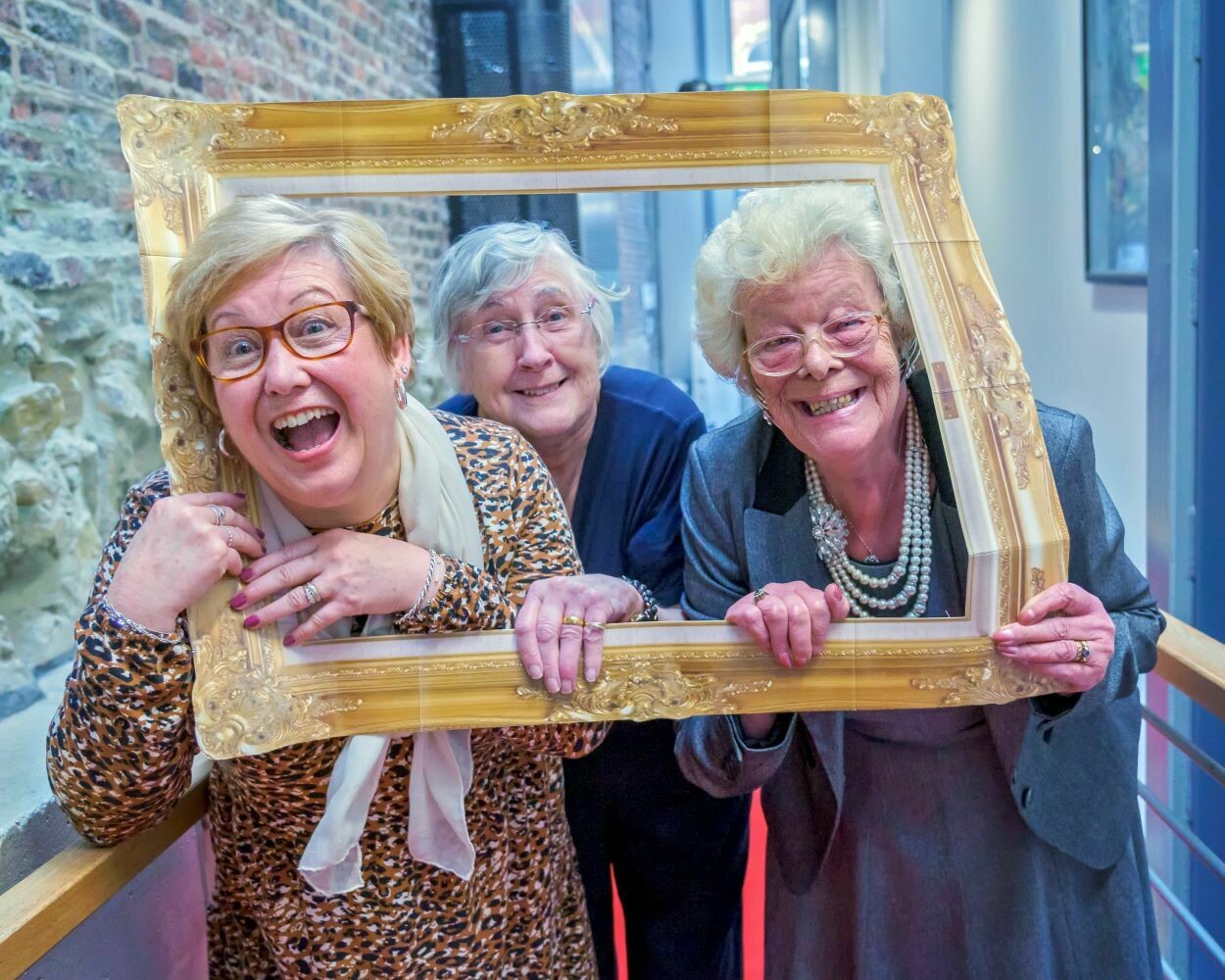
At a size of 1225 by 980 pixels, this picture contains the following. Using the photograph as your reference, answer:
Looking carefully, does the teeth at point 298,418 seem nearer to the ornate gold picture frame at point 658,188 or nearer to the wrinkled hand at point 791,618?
the ornate gold picture frame at point 658,188

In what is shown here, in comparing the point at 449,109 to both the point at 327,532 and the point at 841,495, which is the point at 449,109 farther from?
the point at 841,495

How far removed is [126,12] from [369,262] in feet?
6.13

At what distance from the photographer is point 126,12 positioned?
8.03 ft

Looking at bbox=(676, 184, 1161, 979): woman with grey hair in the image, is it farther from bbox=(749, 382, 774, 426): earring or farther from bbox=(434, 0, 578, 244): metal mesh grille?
bbox=(434, 0, 578, 244): metal mesh grille

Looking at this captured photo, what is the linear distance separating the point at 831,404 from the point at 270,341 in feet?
1.92

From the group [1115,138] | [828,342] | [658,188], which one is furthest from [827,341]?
[1115,138]

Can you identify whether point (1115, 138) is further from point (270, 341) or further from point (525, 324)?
point (270, 341)

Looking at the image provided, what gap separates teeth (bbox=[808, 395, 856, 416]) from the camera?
1128mm

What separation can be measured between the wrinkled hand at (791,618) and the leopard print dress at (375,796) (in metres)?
0.21

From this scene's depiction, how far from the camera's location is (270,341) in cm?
102

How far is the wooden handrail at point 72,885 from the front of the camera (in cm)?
112

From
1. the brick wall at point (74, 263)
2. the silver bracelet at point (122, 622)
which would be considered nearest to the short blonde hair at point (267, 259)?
the silver bracelet at point (122, 622)

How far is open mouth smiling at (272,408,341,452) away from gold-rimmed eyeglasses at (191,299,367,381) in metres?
0.06

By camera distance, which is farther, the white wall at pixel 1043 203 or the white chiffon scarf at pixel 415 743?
the white wall at pixel 1043 203
